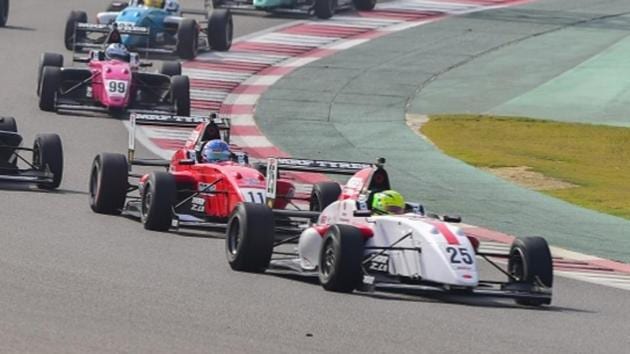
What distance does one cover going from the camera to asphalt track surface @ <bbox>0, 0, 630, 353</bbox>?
12234mm

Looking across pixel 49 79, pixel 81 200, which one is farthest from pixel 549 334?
pixel 49 79

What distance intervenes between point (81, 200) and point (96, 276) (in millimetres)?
6184

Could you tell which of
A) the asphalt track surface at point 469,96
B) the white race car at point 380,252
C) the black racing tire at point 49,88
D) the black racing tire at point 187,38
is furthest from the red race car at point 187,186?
the black racing tire at point 187,38

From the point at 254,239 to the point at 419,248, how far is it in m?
1.65

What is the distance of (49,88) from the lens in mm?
28797

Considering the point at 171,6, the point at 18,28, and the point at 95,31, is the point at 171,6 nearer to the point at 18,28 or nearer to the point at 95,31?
the point at 95,31

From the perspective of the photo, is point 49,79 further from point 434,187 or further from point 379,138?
point 434,187

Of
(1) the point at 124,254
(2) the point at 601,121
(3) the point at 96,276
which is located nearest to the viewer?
(3) the point at 96,276

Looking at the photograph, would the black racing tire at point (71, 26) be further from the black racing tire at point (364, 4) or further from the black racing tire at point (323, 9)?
the black racing tire at point (364, 4)

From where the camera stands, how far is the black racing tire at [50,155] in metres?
21.3

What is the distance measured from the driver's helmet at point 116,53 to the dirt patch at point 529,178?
722cm

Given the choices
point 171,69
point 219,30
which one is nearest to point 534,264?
point 171,69

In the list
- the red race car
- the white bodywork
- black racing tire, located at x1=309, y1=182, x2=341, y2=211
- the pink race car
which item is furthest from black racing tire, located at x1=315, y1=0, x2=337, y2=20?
the white bodywork

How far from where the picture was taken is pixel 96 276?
1488cm
